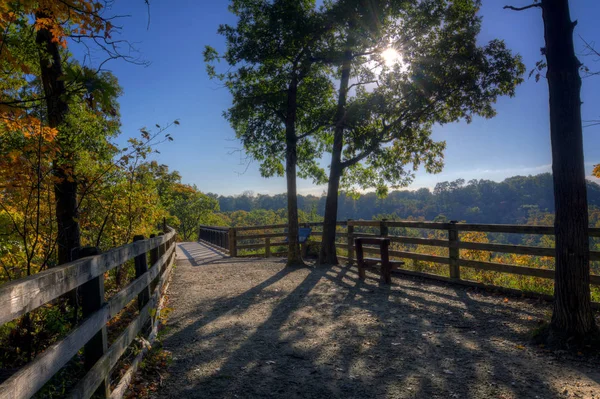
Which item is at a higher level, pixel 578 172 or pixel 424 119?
pixel 424 119

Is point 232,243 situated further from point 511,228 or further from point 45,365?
point 45,365

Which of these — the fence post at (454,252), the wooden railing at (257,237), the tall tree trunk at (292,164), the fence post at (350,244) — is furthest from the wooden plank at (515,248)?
the tall tree trunk at (292,164)

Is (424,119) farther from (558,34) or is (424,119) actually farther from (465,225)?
(558,34)

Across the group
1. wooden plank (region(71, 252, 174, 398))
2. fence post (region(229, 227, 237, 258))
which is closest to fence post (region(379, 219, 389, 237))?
fence post (region(229, 227, 237, 258))

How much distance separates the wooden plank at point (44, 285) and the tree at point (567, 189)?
184 inches

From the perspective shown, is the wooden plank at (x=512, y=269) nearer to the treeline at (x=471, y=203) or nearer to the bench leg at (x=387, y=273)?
the bench leg at (x=387, y=273)

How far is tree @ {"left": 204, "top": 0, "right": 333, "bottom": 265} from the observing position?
424 inches

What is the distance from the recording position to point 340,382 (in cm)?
344

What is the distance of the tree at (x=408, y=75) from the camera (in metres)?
9.95

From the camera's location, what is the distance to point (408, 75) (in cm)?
1043

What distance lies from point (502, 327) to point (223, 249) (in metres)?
13.5

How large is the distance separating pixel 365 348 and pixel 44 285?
345 centimetres

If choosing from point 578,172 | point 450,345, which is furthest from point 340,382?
point 578,172

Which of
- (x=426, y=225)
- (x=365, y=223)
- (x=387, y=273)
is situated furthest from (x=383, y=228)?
(x=387, y=273)
